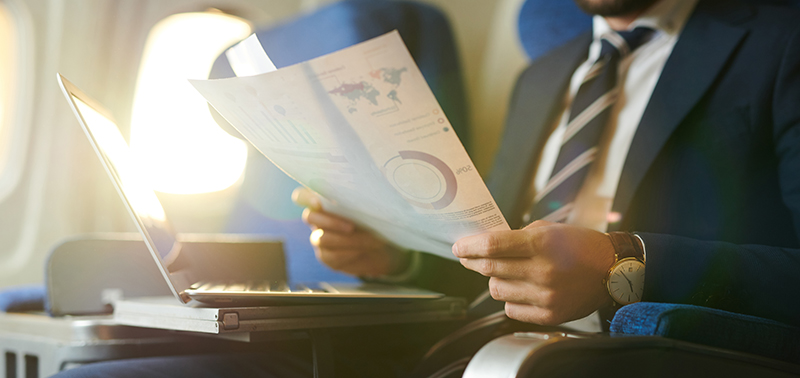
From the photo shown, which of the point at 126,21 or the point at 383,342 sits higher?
the point at 126,21

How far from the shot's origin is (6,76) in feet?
5.76

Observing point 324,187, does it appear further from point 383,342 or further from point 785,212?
point 785,212

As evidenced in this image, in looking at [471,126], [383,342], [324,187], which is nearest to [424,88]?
[324,187]

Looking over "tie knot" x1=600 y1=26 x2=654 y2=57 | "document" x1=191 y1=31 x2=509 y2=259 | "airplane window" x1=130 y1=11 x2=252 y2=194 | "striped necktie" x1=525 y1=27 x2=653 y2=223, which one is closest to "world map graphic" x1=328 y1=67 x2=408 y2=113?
"document" x1=191 y1=31 x2=509 y2=259

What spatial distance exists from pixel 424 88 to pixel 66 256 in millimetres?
740

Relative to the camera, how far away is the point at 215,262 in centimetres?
81

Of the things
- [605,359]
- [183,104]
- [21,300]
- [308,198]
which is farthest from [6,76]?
[605,359]

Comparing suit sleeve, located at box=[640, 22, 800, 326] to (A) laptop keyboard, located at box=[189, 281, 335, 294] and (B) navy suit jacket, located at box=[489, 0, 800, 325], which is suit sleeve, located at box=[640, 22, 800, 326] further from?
(A) laptop keyboard, located at box=[189, 281, 335, 294]

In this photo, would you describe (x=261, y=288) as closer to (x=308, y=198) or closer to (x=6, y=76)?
(x=308, y=198)

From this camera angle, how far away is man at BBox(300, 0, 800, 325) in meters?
0.50

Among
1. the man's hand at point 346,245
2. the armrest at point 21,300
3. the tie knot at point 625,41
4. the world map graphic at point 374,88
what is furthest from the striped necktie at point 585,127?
the armrest at point 21,300

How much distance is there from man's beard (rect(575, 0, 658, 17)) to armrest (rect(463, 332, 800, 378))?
719 mm

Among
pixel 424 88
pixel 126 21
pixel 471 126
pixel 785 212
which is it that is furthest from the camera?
pixel 126 21

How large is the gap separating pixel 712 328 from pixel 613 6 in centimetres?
73
